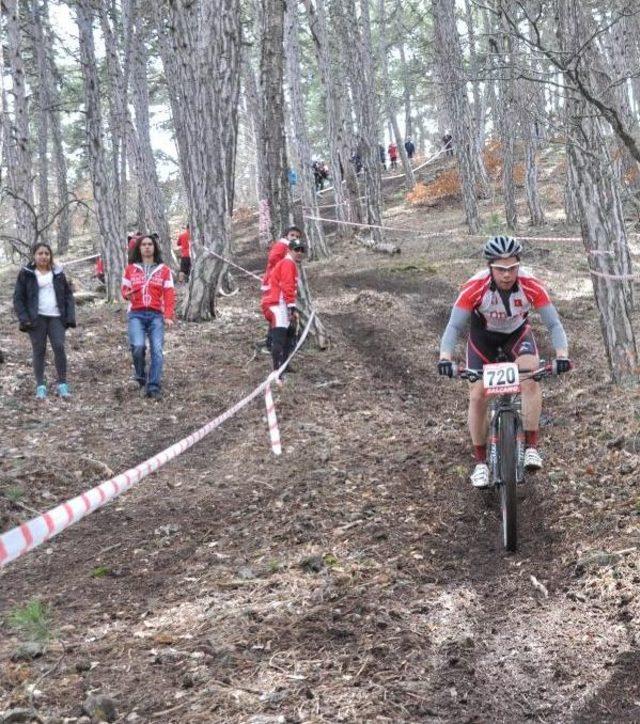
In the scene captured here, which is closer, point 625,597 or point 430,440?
point 625,597

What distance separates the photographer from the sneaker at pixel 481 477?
225 inches

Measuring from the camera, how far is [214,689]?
3.37 m

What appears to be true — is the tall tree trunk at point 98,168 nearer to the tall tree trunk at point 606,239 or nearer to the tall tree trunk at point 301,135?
the tall tree trunk at point 301,135

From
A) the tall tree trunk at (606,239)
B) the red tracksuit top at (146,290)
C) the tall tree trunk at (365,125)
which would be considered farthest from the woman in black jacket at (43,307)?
the tall tree trunk at (365,125)

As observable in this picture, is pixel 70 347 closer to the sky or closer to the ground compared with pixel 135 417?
closer to the sky

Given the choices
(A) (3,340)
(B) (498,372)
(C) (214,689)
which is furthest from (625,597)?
(A) (3,340)

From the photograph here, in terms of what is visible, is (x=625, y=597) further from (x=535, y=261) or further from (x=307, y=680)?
(x=535, y=261)

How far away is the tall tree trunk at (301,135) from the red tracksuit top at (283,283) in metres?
10.5

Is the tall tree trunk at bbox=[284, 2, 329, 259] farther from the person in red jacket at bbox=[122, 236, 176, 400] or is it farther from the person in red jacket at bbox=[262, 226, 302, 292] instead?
the person in red jacket at bbox=[122, 236, 176, 400]

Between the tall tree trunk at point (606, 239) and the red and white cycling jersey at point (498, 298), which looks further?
the tall tree trunk at point (606, 239)

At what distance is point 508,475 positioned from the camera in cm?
511

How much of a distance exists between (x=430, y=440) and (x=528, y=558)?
270cm

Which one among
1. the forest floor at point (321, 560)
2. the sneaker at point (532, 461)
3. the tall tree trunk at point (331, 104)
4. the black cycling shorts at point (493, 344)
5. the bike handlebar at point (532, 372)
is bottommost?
the forest floor at point (321, 560)

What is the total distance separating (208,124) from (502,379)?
842 centimetres
